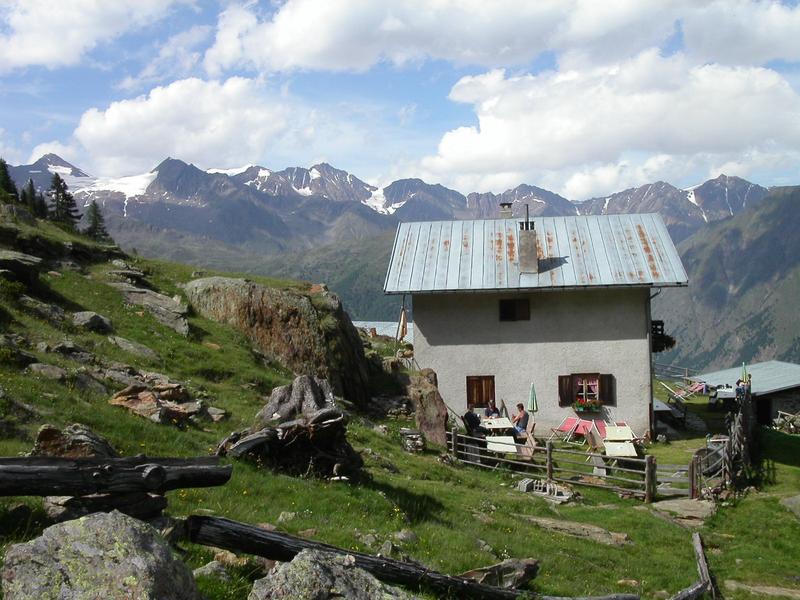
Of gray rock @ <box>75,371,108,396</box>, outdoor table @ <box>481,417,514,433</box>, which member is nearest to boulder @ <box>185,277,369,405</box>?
outdoor table @ <box>481,417,514,433</box>

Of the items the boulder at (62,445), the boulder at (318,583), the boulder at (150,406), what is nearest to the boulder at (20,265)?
the boulder at (150,406)

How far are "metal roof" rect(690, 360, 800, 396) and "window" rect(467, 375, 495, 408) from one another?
1848cm

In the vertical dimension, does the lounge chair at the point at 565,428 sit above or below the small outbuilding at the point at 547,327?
below

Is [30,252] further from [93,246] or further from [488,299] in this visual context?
[488,299]

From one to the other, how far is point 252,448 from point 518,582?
5614 mm

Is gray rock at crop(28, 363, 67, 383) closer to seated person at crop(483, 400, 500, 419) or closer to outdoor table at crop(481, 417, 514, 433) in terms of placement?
outdoor table at crop(481, 417, 514, 433)

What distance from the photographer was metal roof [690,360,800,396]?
1745 inches

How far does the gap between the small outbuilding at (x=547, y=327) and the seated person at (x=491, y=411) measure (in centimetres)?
48

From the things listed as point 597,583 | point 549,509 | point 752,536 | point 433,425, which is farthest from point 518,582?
point 433,425

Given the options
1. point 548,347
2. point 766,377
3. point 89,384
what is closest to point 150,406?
point 89,384

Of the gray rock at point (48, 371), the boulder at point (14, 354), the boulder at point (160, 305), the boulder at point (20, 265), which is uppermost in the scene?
the boulder at point (20, 265)

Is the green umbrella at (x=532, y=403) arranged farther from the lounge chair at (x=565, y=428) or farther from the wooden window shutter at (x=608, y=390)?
the wooden window shutter at (x=608, y=390)

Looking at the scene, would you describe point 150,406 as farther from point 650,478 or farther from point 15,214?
point 15,214

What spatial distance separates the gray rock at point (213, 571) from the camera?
6844 mm
